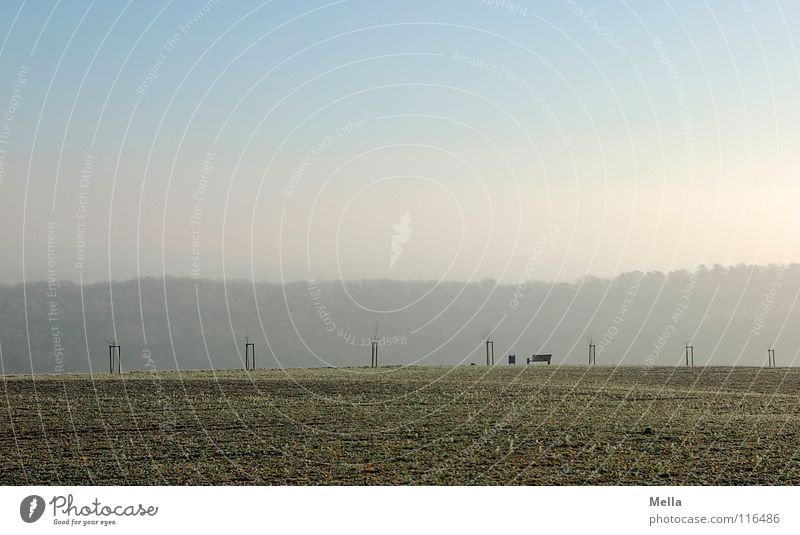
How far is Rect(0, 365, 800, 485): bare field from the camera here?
76.3 ft

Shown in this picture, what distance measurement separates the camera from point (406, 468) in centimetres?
2362

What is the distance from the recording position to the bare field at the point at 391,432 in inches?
916

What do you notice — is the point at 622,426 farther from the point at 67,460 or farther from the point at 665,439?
the point at 67,460

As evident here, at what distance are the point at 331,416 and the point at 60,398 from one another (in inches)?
520

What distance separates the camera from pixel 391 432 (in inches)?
1150

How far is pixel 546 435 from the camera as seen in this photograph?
28469 millimetres

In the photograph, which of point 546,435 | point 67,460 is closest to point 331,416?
point 546,435

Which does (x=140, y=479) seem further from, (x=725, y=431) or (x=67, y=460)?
(x=725, y=431)

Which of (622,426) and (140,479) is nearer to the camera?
(140,479)
